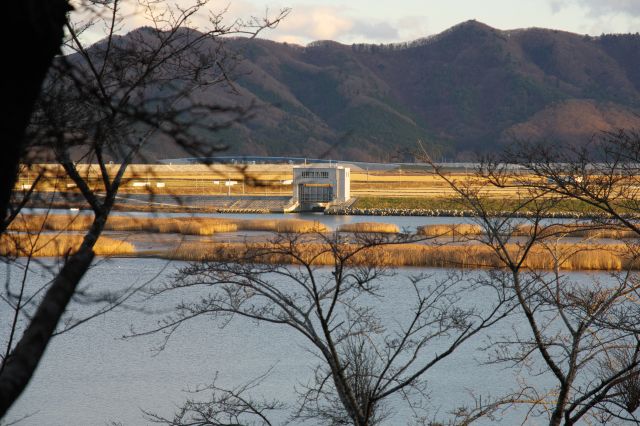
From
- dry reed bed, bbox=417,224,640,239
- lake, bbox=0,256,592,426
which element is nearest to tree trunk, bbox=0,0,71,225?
dry reed bed, bbox=417,224,640,239

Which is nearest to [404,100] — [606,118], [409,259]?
[606,118]

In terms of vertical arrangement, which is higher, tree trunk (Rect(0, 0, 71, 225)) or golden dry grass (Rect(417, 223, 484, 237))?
tree trunk (Rect(0, 0, 71, 225))

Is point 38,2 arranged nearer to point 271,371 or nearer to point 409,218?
point 271,371

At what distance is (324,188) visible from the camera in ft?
181

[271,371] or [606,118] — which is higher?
[606,118]

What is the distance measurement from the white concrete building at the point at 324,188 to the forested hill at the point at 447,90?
2166 inches

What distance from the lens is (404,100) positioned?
172000 mm

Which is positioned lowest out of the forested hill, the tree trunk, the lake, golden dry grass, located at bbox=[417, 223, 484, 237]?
the lake

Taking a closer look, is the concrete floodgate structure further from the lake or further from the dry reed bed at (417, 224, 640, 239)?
the dry reed bed at (417, 224, 640, 239)

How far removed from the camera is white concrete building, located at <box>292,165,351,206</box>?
172 feet

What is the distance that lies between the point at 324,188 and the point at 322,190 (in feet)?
0.79

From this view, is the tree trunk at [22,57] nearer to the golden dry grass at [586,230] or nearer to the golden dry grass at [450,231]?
the golden dry grass at [586,230]

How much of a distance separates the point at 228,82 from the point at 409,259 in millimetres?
20158

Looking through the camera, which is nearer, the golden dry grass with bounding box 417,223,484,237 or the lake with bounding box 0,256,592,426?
the golden dry grass with bounding box 417,223,484,237
